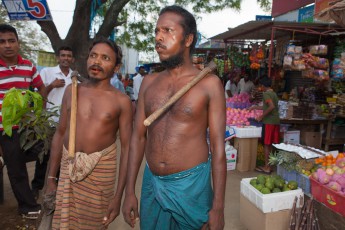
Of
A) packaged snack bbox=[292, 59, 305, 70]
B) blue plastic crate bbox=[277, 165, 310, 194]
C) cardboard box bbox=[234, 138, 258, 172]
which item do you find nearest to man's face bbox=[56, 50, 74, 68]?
blue plastic crate bbox=[277, 165, 310, 194]

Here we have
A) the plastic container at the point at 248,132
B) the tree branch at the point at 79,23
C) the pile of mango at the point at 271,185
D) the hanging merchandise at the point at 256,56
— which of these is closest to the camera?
the pile of mango at the point at 271,185

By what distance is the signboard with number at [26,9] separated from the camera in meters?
6.50

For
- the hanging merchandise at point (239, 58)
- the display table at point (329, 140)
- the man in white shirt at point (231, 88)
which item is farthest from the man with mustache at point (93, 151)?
the man in white shirt at point (231, 88)

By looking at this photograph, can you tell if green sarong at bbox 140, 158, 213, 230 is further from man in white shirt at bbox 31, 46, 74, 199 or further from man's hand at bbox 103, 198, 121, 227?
man in white shirt at bbox 31, 46, 74, 199

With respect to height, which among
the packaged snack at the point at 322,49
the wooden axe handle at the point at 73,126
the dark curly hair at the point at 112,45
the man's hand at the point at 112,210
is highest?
A: the packaged snack at the point at 322,49

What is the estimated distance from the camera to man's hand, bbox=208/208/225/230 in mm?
1663

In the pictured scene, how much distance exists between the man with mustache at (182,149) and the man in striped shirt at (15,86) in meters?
2.25

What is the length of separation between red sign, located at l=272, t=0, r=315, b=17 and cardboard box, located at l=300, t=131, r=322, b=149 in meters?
2.96

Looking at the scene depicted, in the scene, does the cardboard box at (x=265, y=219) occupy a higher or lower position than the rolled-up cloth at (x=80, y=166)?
lower

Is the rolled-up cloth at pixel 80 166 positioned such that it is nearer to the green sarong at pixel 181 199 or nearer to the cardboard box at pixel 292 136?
the green sarong at pixel 181 199

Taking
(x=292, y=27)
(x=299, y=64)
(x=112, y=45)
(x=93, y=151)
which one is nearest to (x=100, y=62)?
(x=112, y=45)

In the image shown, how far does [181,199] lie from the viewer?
1721 mm

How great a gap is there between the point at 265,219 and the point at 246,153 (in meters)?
2.68

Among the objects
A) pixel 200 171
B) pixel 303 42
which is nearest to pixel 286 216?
pixel 200 171
